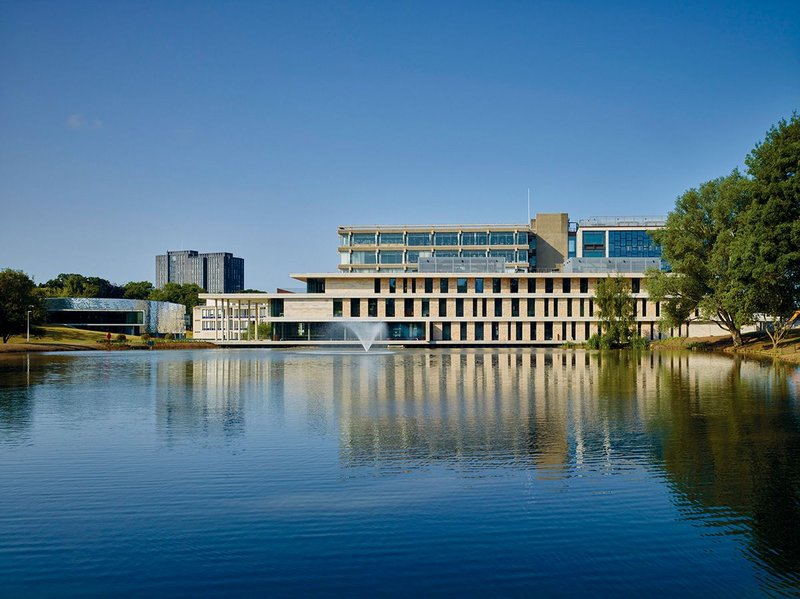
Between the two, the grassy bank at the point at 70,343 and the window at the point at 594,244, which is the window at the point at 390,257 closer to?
the window at the point at 594,244

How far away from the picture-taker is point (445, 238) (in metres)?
128

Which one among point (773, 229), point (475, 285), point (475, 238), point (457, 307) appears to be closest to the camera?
point (773, 229)

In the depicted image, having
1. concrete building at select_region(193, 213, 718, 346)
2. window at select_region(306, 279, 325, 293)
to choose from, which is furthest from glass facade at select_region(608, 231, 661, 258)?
window at select_region(306, 279, 325, 293)

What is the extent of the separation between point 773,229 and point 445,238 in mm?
75246

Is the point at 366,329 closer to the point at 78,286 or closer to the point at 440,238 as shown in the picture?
the point at 440,238

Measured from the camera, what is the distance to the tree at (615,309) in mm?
81562

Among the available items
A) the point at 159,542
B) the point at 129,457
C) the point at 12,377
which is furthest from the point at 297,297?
the point at 159,542

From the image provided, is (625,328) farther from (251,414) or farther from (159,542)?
(159,542)

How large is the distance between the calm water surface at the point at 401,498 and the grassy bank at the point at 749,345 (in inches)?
1465

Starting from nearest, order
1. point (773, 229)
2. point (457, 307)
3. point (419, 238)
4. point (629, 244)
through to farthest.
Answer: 1. point (773, 229)
2. point (457, 307)
3. point (419, 238)
4. point (629, 244)

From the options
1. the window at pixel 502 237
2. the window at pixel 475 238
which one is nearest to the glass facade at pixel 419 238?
the window at pixel 475 238

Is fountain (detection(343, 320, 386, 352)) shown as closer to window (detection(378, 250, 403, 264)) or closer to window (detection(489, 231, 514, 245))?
window (detection(378, 250, 403, 264))

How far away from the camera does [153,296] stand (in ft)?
617

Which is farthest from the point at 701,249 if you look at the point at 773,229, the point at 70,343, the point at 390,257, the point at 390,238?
the point at 70,343
